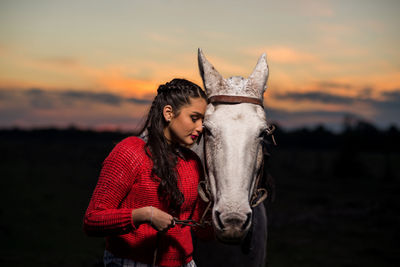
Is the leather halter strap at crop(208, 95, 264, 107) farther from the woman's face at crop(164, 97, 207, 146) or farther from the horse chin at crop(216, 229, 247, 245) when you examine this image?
the horse chin at crop(216, 229, 247, 245)

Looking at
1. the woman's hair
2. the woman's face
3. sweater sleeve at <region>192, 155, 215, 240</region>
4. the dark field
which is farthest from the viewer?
the dark field

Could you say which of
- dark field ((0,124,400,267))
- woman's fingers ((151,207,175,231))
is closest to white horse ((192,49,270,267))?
woman's fingers ((151,207,175,231))

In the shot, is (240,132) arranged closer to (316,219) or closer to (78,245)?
(78,245)

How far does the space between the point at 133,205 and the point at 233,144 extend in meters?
0.85

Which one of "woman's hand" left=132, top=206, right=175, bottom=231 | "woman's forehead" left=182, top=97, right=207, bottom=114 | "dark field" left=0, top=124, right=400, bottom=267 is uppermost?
"woman's forehead" left=182, top=97, right=207, bottom=114

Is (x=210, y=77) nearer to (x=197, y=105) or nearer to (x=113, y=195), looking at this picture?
(x=197, y=105)

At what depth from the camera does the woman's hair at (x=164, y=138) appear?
2.63m

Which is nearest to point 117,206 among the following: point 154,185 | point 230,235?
point 154,185

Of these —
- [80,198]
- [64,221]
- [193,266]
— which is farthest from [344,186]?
[193,266]

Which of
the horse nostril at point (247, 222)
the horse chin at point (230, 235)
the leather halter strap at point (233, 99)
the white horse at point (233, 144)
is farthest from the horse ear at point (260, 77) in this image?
the horse chin at point (230, 235)

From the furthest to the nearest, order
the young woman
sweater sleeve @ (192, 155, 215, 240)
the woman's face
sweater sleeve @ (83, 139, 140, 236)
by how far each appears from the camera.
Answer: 1. sweater sleeve @ (192, 155, 215, 240)
2. the woman's face
3. the young woman
4. sweater sleeve @ (83, 139, 140, 236)

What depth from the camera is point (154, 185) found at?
8.73ft

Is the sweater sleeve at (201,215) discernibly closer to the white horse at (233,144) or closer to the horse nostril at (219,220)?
the white horse at (233,144)

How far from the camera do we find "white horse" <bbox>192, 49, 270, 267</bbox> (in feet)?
7.67
